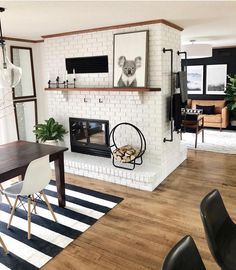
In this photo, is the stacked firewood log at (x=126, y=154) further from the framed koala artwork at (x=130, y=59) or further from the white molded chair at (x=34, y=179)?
the white molded chair at (x=34, y=179)

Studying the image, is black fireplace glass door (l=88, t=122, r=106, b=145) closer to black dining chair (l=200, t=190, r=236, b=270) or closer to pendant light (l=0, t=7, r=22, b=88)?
pendant light (l=0, t=7, r=22, b=88)

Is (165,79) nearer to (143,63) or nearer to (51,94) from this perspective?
(143,63)

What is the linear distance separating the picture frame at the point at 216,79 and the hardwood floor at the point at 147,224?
389 cm

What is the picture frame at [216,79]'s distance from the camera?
7672 mm

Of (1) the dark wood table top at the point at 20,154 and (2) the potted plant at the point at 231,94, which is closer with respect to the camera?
(1) the dark wood table top at the point at 20,154

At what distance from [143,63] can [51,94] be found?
6.65 ft

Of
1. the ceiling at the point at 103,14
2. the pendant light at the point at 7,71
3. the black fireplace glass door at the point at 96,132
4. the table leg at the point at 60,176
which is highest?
the ceiling at the point at 103,14

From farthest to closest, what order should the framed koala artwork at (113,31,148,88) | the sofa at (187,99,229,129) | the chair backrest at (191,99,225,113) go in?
1. the chair backrest at (191,99,225,113)
2. the sofa at (187,99,229,129)
3. the framed koala artwork at (113,31,148,88)

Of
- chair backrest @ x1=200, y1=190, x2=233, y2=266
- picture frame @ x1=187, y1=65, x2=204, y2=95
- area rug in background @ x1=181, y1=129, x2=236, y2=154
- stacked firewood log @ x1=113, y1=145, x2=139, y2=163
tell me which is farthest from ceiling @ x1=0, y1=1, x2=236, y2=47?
picture frame @ x1=187, y1=65, x2=204, y2=95

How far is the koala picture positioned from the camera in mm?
3912

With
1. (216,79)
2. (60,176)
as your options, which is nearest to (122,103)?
(60,176)

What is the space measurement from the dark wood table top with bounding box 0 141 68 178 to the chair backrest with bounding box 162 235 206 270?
71.5 inches

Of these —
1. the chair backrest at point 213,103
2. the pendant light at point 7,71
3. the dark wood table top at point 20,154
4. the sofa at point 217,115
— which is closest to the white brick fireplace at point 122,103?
the dark wood table top at point 20,154

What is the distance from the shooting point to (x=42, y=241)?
271 centimetres
